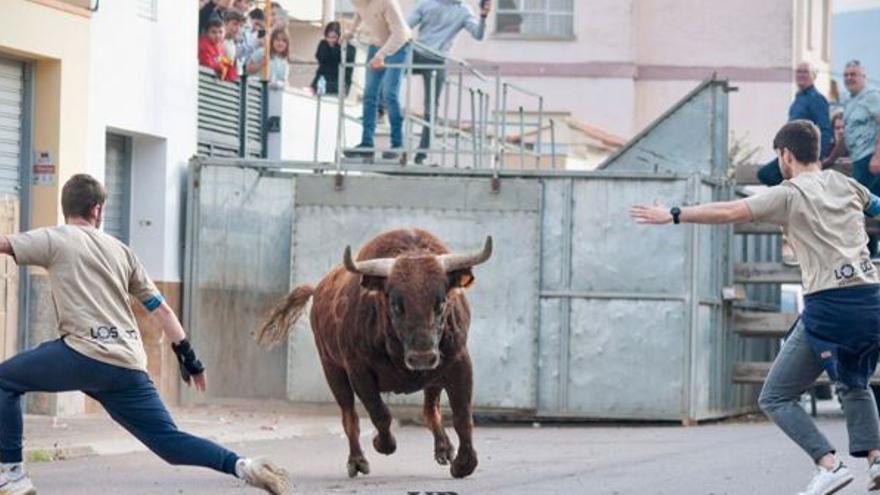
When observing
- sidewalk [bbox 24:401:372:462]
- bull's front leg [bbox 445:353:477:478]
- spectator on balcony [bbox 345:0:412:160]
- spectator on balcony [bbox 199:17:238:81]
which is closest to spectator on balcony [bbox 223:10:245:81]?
spectator on balcony [bbox 199:17:238:81]

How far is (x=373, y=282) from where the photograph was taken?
1419 centimetres

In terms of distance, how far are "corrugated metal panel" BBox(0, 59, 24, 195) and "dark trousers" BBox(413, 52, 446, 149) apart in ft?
14.4

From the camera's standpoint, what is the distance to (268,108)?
2430 centimetres

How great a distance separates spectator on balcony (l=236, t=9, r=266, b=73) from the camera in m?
24.0

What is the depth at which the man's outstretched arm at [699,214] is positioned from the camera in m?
11.2

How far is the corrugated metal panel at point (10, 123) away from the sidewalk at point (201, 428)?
7.03 feet

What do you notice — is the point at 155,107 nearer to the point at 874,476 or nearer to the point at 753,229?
the point at 753,229

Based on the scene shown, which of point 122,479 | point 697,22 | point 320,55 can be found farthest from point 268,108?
point 697,22

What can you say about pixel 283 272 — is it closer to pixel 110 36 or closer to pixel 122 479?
pixel 110 36

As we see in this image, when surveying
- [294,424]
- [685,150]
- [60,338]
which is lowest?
[294,424]

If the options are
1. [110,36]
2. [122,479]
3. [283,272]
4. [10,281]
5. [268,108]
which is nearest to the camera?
[122,479]

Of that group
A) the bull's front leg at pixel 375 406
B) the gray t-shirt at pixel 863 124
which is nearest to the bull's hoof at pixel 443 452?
the bull's front leg at pixel 375 406

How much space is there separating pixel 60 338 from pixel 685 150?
12032 mm

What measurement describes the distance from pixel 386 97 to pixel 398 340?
8.42 metres
